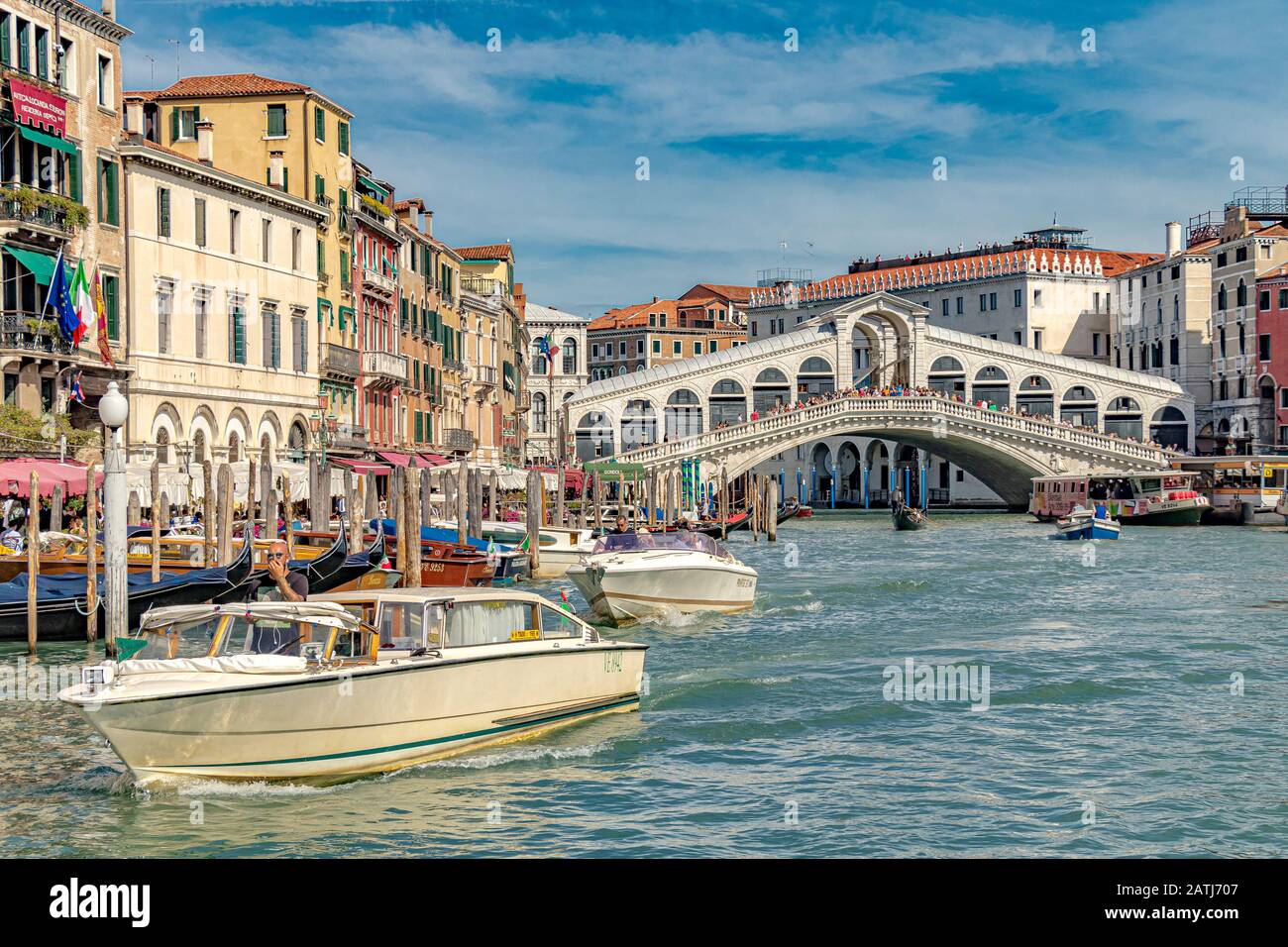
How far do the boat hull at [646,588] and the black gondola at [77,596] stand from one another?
367 centimetres

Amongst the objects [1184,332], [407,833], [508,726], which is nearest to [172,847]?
[407,833]

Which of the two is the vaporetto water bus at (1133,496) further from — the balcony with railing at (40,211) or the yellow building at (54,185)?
the balcony with railing at (40,211)

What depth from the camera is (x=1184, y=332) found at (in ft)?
181

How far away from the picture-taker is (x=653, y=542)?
17.7 m

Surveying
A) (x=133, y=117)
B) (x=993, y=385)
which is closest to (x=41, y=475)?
(x=133, y=117)

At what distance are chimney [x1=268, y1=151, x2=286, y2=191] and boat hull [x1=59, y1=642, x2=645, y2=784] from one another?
22.5 metres

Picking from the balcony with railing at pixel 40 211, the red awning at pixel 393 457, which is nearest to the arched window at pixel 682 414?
the red awning at pixel 393 457

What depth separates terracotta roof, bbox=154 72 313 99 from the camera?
30.9m

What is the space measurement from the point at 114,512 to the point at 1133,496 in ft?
123

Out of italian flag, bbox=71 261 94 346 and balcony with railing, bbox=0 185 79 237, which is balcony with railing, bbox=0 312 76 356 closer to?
italian flag, bbox=71 261 94 346

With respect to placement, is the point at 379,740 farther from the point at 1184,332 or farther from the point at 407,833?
the point at 1184,332

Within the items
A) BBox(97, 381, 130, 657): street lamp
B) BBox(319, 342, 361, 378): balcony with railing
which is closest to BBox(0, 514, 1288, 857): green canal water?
BBox(97, 381, 130, 657): street lamp

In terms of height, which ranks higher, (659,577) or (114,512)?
(114,512)

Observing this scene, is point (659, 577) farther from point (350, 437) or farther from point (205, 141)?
point (350, 437)
